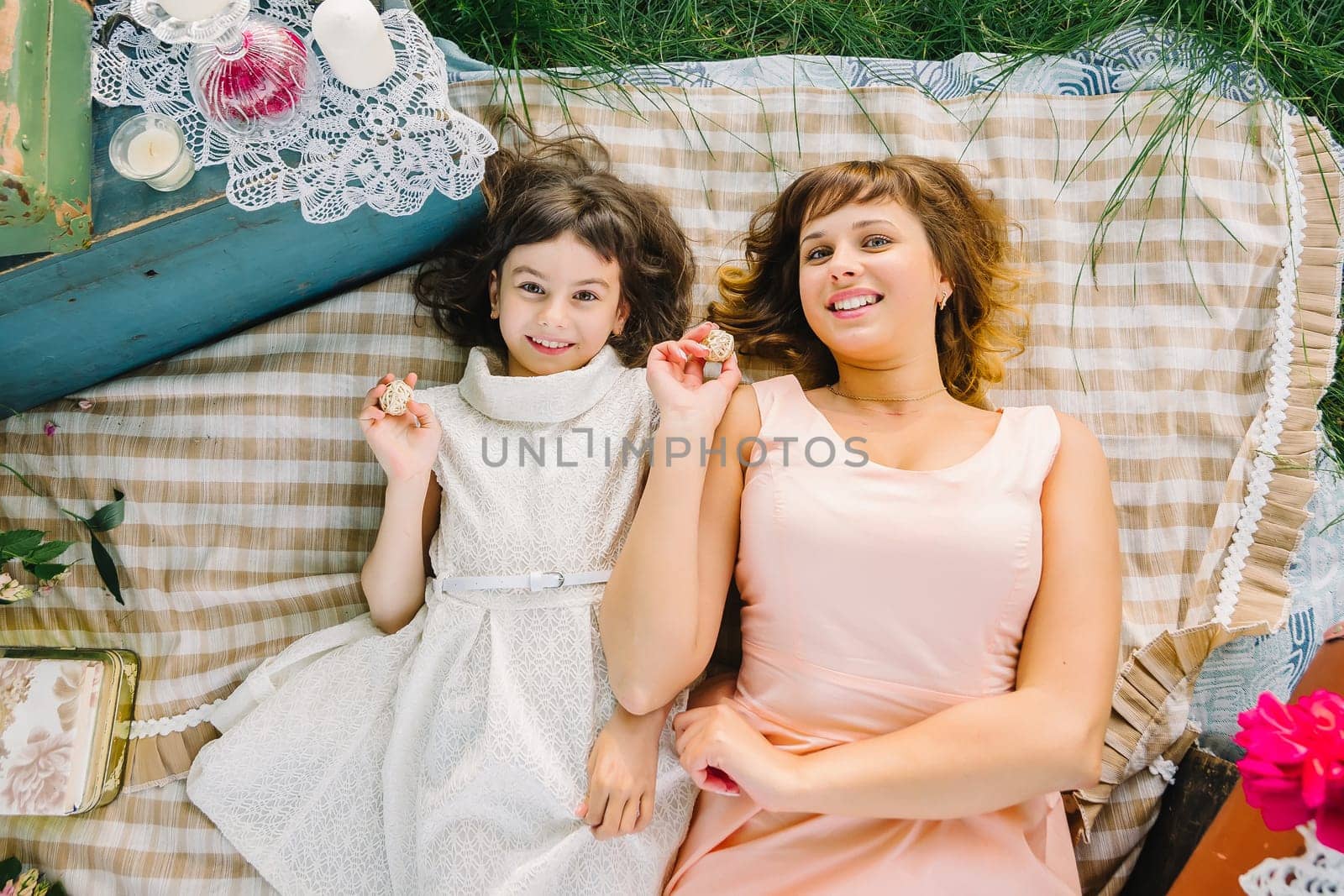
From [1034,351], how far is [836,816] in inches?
50.1

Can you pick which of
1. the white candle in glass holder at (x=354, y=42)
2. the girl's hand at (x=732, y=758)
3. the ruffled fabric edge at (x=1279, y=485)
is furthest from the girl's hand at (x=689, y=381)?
the ruffled fabric edge at (x=1279, y=485)

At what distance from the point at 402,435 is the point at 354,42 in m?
0.79

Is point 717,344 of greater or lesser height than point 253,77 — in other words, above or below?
below

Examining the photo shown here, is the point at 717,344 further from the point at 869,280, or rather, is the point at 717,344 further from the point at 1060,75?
the point at 1060,75

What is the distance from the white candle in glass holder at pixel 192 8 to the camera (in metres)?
1.55

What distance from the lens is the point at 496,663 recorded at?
1.83 m

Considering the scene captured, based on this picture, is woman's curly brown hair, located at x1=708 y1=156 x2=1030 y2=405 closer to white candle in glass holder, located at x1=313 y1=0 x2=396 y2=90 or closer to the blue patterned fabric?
the blue patterned fabric

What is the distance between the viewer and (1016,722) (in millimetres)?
1620

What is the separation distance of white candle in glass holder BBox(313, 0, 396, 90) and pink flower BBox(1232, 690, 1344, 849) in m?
1.89

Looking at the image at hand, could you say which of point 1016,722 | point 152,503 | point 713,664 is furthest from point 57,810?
point 1016,722

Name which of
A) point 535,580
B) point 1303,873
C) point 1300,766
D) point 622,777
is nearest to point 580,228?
point 535,580

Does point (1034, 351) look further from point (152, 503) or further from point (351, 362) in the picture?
point (152, 503)

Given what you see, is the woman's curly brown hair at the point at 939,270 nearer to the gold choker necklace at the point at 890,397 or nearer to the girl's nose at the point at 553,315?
the gold choker necklace at the point at 890,397

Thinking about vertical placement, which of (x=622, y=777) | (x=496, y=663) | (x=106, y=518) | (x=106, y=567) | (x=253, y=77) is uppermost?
(x=253, y=77)
